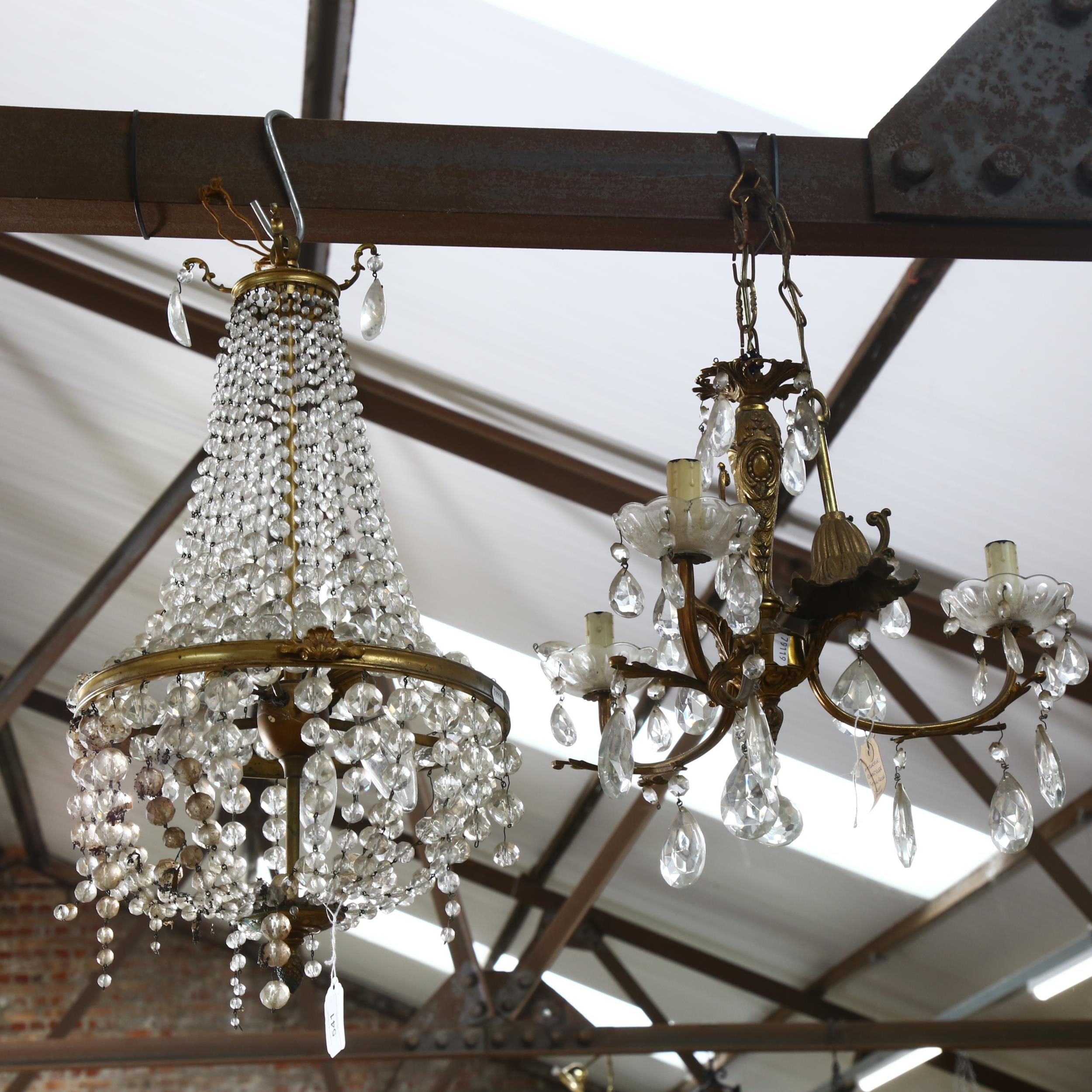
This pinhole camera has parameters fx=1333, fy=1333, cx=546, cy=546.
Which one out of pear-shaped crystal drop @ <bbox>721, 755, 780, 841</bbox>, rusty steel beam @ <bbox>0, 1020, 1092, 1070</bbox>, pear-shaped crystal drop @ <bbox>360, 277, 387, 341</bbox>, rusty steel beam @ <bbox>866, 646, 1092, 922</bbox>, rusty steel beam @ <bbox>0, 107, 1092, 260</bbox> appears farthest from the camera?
rusty steel beam @ <bbox>0, 1020, 1092, 1070</bbox>

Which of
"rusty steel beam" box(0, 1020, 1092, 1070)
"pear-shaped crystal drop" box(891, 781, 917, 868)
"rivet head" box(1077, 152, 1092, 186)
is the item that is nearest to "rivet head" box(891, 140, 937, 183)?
"rivet head" box(1077, 152, 1092, 186)

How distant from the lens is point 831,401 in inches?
134

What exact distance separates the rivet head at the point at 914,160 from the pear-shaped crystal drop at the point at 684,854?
40.3 inches

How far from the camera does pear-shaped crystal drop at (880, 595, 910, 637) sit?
1.71m

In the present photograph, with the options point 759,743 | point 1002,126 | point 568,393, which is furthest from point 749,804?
point 568,393

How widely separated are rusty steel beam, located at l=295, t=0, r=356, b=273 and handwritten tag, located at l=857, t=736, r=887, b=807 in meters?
1.81

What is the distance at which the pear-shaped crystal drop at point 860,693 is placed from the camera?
5.51ft

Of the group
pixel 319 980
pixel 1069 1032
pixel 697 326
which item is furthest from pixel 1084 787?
pixel 319 980

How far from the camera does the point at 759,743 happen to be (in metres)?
1.57

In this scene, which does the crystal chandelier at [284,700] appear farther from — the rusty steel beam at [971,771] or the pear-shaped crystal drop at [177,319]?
the rusty steel beam at [971,771]

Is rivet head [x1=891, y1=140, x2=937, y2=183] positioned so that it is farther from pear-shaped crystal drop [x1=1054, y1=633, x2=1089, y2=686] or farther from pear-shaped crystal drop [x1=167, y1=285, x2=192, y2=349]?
pear-shaped crystal drop [x1=167, y1=285, x2=192, y2=349]

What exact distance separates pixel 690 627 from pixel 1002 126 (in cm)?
97

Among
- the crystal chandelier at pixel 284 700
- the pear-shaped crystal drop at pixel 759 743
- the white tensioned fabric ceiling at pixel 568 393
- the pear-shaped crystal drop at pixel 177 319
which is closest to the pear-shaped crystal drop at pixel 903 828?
the pear-shaped crystal drop at pixel 759 743

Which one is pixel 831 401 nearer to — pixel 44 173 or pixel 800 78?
pixel 800 78
